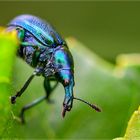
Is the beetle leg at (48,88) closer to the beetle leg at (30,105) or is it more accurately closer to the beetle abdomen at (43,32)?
the beetle leg at (30,105)

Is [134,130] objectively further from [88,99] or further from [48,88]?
[48,88]

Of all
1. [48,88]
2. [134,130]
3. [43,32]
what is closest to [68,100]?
[43,32]

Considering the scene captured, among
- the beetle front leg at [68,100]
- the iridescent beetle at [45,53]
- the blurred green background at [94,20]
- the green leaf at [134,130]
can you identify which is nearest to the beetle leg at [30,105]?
the iridescent beetle at [45,53]

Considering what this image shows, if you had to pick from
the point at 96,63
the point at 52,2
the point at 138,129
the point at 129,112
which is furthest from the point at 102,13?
the point at 138,129

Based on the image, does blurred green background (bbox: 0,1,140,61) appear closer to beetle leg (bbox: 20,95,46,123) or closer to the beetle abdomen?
beetle leg (bbox: 20,95,46,123)

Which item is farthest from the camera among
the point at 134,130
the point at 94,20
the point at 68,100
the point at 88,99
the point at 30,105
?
the point at 94,20

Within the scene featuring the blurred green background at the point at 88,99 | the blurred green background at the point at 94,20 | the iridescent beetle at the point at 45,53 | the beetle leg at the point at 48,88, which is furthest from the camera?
the blurred green background at the point at 94,20
